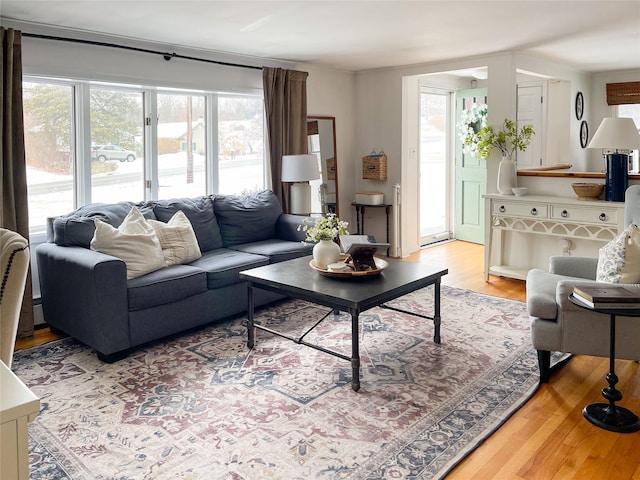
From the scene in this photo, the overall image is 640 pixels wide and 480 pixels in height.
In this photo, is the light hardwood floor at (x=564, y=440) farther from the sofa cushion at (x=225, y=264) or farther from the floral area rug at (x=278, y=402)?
the sofa cushion at (x=225, y=264)

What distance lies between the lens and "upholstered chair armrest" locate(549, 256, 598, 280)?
3455 millimetres

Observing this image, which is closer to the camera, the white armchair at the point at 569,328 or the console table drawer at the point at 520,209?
the white armchair at the point at 569,328

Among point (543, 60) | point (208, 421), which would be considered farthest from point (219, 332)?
point (543, 60)

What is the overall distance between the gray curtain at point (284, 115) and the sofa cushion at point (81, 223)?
1929mm

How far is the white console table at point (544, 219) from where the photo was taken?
455cm

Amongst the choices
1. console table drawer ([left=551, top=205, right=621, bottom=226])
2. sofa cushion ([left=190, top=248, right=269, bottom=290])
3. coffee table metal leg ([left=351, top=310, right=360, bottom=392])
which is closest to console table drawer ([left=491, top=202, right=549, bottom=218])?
console table drawer ([left=551, top=205, right=621, bottom=226])

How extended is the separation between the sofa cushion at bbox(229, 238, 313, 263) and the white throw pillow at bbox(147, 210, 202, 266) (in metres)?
0.49

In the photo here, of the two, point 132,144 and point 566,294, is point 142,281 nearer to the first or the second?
point 132,144

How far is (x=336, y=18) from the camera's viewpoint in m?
3.89

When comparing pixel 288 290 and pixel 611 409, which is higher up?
pixel 288 290

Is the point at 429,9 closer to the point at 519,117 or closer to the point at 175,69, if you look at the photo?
the point at 175,69

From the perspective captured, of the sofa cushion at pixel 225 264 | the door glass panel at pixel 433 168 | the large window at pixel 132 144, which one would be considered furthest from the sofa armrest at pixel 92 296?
the door glass panel at pixel 433 168

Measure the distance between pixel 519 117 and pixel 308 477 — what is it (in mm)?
5942

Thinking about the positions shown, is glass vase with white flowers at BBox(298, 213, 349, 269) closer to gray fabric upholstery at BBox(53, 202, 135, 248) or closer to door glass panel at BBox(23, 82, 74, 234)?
gray fabric upholstery at BBox(53, 202, 135, 248)
